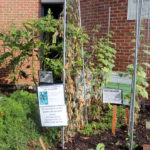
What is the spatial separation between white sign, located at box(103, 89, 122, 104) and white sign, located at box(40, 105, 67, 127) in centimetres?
106

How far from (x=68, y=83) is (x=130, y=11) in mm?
2978

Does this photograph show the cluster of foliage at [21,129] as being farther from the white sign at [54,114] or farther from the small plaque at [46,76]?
the small plaque at [46,76]

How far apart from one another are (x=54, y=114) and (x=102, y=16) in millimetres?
3621

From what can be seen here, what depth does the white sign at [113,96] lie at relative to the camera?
352 cm

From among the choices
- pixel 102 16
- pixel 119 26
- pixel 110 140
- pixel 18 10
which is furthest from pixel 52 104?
pixel 18 10

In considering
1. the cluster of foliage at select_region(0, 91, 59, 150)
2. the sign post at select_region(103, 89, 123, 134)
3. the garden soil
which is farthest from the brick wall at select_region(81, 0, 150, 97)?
the cluster of foliage at select_region(0, 91, 59, 150)

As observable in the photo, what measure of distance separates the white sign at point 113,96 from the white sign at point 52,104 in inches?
42.3

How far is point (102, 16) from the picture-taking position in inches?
219

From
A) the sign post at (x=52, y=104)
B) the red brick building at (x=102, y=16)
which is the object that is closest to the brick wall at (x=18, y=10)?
the red brick building at (x=102, y=16)

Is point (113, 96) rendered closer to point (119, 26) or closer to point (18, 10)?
point (119, 26)

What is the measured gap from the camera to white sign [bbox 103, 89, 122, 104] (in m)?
3.52

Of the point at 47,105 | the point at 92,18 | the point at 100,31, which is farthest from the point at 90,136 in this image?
the point at 92,18

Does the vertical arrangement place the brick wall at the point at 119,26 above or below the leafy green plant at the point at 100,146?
above

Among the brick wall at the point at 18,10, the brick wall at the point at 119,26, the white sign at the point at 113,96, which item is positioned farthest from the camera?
the brick wall at the point at 18,10
